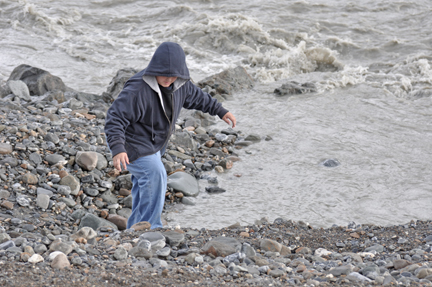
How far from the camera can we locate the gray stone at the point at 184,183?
20.0ft

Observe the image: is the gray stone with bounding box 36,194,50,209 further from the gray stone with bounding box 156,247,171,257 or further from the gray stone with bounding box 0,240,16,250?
the gray stone with bounding box 156,247,171,257

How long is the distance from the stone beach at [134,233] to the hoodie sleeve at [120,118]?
809 millimetres

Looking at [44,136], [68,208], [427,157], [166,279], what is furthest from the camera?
[427,157]

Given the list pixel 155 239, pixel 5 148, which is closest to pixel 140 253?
pixel 155 239

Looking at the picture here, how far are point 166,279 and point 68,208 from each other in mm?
2491

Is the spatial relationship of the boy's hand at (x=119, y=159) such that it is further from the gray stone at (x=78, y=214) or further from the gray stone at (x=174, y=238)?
the gray stone at (x=78, y=214)

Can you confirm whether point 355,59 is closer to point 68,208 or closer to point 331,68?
point 331,68

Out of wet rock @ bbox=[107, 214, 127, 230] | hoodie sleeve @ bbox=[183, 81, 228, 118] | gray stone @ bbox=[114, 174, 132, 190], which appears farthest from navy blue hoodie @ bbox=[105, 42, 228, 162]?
gray stone @ bbox=[114, 174, 132, 190]

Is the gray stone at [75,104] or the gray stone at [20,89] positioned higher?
the gray stone at [20,89]

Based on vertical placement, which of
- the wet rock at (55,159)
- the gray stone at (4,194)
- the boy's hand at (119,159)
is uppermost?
the boy's hand at (119,159)

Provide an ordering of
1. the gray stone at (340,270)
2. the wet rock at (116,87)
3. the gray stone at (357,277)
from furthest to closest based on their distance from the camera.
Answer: the wet rock at (116,87) → the gray stone at (340,270) → the gray stone at (357,277)

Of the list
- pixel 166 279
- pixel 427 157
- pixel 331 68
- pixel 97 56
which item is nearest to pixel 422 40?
pixel 331 68

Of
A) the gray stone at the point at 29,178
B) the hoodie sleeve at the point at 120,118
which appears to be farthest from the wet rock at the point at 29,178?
the hoodie sleeve at the point at 120,118

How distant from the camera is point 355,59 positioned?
14.0 meters
